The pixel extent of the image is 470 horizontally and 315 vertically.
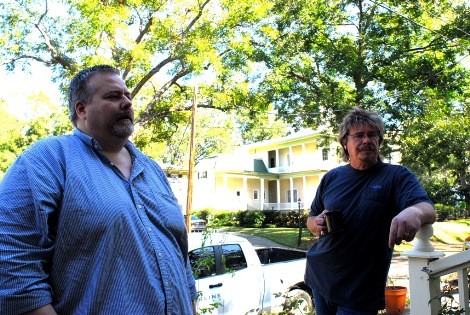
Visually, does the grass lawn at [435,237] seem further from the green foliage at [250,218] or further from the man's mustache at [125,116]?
the man's mustache at [125,116]

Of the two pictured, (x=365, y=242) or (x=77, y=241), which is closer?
(x=77, y=241)

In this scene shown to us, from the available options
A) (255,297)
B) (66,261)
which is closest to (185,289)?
(66,261)

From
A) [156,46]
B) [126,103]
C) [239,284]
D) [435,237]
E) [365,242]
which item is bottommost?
[435,237]

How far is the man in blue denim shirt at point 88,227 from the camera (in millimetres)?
1363

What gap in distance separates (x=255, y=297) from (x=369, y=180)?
474 cm

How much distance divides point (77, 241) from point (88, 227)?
56 millimetres

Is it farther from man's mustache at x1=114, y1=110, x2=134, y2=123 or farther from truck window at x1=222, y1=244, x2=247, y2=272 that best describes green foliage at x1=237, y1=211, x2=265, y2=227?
man's mustache at x1=114, y1=110, x2=134, y2=123

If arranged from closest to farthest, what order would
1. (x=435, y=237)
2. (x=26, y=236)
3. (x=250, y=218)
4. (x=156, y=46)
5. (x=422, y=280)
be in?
(x=26, y=236) → (x=422, y=280) → (x=156, y=46) → (x=435, y=237) → (x=250, y=218)

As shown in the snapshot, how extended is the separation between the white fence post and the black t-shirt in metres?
0.27

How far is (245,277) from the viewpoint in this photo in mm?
6812

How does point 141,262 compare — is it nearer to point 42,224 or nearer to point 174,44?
point 42,224

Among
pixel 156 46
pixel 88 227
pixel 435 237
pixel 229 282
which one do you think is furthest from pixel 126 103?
pixel 435 237

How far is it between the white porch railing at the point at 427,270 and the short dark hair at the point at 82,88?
1.94 meters

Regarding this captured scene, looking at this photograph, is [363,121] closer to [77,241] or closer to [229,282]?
[77,241]
